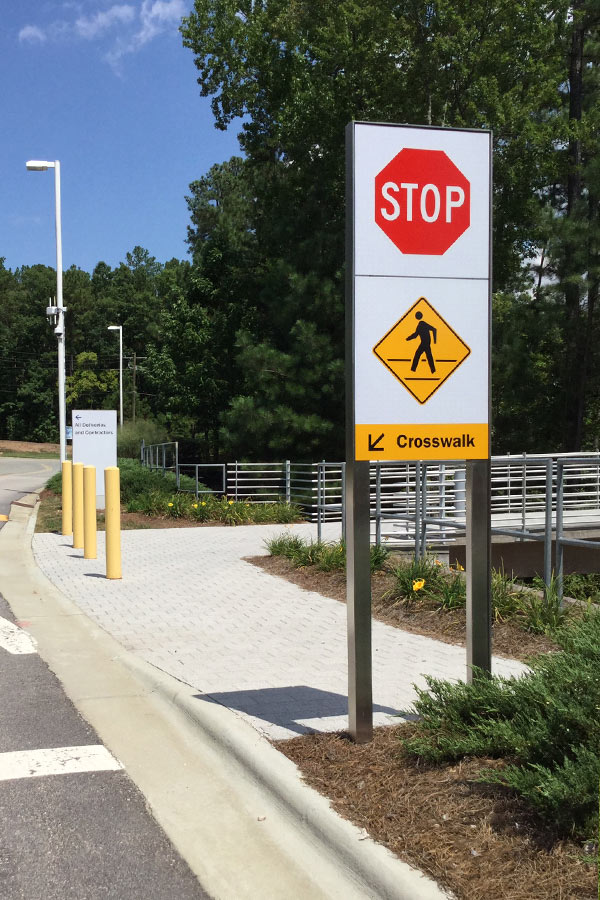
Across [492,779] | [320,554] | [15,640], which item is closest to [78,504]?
[320,554]

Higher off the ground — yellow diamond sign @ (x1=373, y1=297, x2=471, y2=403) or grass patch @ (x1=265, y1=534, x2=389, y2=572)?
yellow diamond sign @ (x1=373, y1=297, x2=471, y2=403)

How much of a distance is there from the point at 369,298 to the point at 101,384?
8687 centimetres

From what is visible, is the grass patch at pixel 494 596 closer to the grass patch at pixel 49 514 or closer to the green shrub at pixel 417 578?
the green shrub at pixel 417 578

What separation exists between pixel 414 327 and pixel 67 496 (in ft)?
38.9

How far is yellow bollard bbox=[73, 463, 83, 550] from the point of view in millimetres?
13461

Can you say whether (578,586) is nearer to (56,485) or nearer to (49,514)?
(49,514)

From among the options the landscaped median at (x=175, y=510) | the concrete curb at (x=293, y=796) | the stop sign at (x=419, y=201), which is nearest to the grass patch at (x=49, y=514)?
the landscaped median at (x=175, y=510)

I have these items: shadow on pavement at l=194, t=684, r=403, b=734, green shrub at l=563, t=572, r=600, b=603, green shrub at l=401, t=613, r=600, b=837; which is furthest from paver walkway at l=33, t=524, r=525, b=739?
green shrub at l=563, t=572, r=600, b=603

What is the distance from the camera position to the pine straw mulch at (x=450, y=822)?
10.2 ft

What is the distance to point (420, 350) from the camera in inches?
192

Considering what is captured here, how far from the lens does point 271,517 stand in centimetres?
2003

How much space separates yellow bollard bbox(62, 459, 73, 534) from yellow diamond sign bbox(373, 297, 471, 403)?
10860mm

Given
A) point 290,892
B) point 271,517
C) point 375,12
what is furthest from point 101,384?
point 290,892

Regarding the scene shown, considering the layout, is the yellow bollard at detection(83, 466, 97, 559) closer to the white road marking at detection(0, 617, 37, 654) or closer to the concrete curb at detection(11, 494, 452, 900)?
the white road marking at detection(0, 617, 37, 654)
